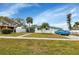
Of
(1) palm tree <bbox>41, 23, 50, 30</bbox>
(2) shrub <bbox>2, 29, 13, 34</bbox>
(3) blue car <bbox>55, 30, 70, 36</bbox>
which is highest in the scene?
(1) palm tree <bbox>41, 23, 50, 30</bbox>

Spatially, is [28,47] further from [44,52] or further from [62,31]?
[62,31]

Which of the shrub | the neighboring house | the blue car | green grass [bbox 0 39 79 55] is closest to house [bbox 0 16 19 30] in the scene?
the shrub

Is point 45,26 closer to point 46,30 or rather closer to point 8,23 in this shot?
point 46,30

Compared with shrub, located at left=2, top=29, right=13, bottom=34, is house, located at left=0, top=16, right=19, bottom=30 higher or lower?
higher

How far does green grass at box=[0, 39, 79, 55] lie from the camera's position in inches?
196

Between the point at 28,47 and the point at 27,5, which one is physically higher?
the point at 27,5

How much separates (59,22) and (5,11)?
807mm

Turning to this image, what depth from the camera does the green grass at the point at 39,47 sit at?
16.4 ft

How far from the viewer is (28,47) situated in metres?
5.00

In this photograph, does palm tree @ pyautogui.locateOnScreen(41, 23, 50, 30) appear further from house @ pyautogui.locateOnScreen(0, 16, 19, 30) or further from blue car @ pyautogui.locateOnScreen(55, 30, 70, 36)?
house @ pyautogui.locateOnScreen(0, 16, 19, 30)

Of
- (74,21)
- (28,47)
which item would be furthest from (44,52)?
(74,21)

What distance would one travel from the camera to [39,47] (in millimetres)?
5004

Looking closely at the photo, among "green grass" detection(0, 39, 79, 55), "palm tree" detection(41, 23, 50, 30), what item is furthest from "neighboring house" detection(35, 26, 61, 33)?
"green grass" detection(0, 39, 79, 55)
